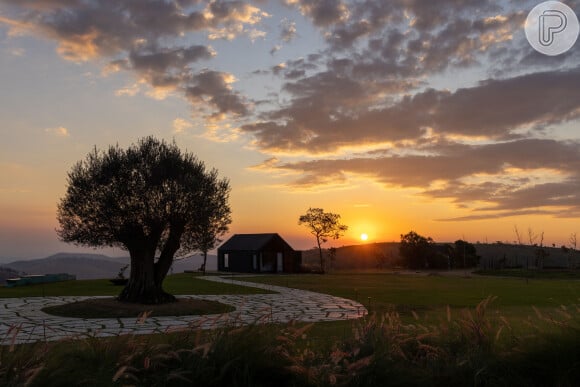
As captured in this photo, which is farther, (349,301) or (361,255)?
(361,255)

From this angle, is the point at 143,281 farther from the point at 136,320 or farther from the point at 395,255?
the point at 395,255

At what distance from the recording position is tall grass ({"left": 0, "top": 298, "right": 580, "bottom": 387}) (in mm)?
5027

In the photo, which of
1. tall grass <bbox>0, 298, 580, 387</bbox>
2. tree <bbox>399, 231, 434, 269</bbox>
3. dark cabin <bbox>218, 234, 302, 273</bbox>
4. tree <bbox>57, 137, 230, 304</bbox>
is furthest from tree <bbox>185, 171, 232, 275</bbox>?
tree <bbox>399, 231, 434, 269</bbox>

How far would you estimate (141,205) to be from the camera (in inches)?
650

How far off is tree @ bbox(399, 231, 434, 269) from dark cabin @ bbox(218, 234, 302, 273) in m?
13.7

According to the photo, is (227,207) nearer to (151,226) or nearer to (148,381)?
(151,226)

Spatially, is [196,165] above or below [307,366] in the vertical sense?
above

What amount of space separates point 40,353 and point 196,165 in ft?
44.2

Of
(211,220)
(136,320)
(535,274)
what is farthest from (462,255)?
(136,320)

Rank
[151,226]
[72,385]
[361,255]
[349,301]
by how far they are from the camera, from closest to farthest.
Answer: [72,385] → [151,226] → [349,301] → [361,255]

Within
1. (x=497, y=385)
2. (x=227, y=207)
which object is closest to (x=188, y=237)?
(x=227, y=207)

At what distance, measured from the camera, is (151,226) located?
17.0 m

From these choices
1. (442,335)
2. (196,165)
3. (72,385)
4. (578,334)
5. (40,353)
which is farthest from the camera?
(196,165)

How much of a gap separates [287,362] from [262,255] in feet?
147
